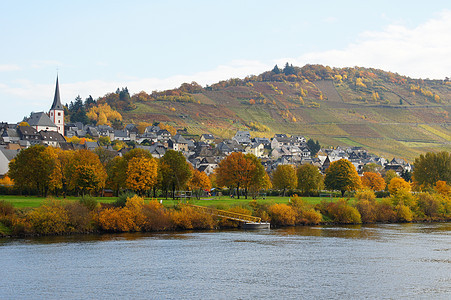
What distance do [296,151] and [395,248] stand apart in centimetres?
14443

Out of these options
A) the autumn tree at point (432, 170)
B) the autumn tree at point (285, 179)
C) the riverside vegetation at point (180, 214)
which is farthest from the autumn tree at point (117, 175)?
the autumn tree at point (432, 170)

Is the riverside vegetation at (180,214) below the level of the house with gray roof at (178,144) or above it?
below

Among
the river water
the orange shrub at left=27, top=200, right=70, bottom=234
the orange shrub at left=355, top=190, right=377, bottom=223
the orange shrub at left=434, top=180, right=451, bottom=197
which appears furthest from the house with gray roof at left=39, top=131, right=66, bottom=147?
the river water

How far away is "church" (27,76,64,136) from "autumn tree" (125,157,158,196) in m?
102

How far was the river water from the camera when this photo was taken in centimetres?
3297

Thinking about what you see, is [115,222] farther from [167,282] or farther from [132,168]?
[167,282]

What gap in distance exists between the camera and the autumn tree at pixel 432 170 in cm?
10525

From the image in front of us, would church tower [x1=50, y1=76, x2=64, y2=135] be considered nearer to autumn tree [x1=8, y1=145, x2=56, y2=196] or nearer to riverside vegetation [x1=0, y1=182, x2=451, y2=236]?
autumn tree [x1=8, y1=145, x2=56, y2=196]

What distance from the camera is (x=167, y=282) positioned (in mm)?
35281

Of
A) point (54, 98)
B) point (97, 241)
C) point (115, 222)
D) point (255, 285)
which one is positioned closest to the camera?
point (255, 285)

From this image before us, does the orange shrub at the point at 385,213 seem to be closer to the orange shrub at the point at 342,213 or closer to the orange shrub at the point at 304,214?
the orange shrub at the point at 342,213

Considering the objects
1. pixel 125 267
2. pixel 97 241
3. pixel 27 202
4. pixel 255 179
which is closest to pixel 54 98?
pixel 255 179

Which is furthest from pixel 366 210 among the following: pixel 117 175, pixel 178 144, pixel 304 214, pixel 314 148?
pixel 314 148

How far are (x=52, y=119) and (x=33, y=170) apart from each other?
114m
